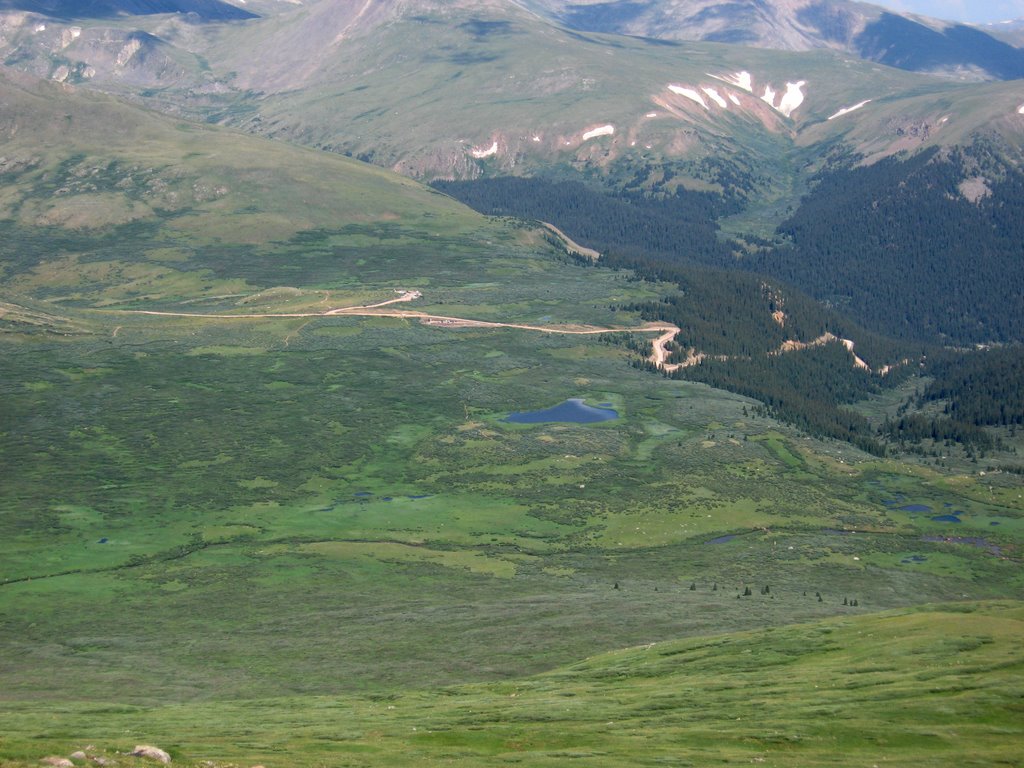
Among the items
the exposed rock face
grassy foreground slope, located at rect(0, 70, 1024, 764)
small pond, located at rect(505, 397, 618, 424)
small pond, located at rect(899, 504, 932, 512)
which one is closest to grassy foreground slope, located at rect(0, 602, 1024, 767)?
the exposed rock face

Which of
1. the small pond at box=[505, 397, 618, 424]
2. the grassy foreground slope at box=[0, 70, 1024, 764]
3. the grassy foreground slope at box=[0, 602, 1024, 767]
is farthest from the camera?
the small pond at box=[505, 397, 618, 424]

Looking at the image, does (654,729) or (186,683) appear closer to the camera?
(654,729)

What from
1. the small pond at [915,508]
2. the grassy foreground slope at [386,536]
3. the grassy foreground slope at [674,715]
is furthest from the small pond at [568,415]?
the grassy foreground slope at [674,715]

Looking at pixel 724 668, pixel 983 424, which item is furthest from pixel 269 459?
pixel 983 424

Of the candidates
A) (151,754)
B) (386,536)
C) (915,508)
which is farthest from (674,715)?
(915,508)

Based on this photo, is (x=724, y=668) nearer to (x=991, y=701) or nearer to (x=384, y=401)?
(x=991, y=701)

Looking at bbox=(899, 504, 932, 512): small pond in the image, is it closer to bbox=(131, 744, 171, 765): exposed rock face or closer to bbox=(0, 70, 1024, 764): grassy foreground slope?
bbox=(0, 70, 1024, 764): grassy foreground slope
